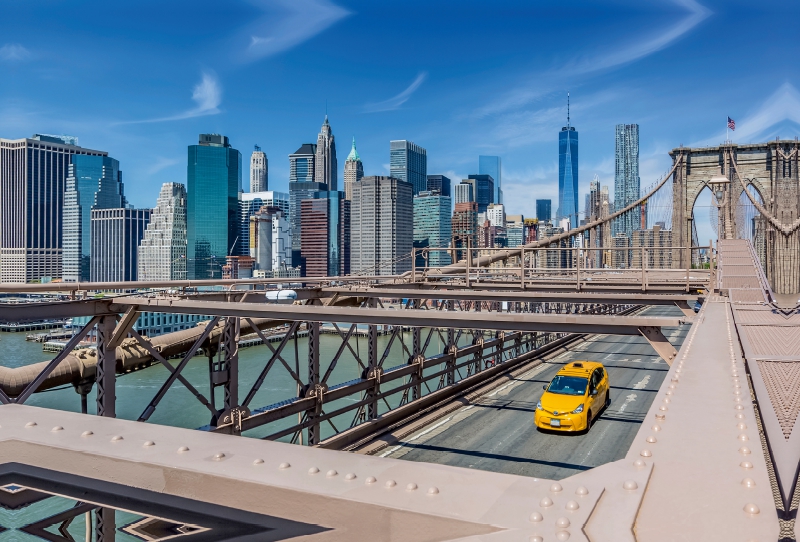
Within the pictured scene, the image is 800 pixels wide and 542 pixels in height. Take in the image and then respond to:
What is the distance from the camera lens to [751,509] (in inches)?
55.3

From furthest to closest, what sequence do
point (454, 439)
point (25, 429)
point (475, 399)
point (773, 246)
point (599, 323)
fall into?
point (773, 246) → point (475, 399) → point (454, 439) → point (599, 323) → point (25, 429)

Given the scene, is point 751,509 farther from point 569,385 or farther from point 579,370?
point 579,370

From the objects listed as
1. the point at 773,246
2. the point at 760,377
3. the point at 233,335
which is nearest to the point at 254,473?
the point at 760,377

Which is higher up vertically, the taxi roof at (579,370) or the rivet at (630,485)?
the rivet at (630,485)

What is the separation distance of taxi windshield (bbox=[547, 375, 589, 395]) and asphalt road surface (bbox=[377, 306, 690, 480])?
3.97 feet

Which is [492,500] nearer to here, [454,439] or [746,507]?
[746,507]

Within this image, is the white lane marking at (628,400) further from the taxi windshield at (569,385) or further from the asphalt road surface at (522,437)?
the taxi windshield at (569,385)

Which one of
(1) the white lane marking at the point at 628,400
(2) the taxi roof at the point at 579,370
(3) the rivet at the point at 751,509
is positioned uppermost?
(3) the rivet at the point at 751,509

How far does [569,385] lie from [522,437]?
2.33 meters

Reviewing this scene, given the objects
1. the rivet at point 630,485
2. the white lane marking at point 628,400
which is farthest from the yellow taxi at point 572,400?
the rivet at point 630,485

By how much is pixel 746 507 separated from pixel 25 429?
7.25 ft

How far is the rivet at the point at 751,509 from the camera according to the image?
1.40 metres

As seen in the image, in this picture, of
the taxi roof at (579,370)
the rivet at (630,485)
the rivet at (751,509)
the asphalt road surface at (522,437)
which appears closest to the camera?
the rivet at (751,509)

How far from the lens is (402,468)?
5.46 feet
